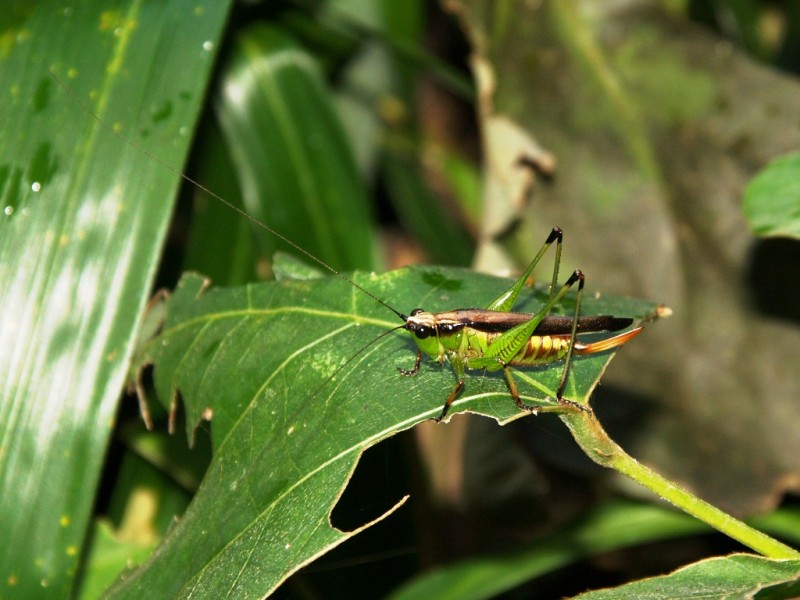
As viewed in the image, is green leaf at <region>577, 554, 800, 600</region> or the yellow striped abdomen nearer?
green leaf at <region>577, 554, 800, 600</region>

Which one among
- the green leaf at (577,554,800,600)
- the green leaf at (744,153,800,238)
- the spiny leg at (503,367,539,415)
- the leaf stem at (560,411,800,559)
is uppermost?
the green leaf at (744,153,800,238)

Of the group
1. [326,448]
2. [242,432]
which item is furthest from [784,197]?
[242,432]

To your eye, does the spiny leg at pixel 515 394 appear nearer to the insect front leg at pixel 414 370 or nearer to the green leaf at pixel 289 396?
the green leaf at pixel 289 396

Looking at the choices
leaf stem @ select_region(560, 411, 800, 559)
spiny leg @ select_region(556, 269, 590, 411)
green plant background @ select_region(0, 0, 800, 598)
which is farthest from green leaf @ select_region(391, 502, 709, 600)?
leaf stem @ select_region(560, 411, 800, 559)

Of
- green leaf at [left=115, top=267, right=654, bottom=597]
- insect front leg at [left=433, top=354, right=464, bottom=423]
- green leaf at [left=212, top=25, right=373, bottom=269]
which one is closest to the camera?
green leaf at [left=115, top=267, right=654, bottom=597]

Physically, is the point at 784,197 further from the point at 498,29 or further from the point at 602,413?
the point at 498,29

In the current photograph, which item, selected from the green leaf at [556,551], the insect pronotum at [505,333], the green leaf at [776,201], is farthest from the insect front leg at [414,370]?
the green leaf at [556,551]

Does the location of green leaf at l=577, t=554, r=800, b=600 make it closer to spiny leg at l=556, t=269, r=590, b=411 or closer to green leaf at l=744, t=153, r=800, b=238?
spiny leg at l=556, t=269, r=590, b=411
